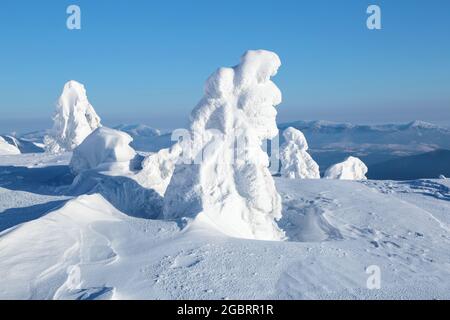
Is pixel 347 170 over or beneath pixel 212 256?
beneath

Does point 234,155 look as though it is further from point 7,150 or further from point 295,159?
point 7,150

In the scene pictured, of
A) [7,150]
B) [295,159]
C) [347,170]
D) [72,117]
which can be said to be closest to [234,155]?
[295,159]

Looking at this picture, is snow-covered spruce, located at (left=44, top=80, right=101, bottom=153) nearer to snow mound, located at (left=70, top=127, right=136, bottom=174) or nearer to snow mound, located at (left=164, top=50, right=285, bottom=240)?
snow mound, located at (left=70, top=127, right=136, bottom=174)

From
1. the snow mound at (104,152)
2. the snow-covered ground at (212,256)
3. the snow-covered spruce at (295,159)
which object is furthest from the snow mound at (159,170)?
the snow-covered spruce at (295,159)

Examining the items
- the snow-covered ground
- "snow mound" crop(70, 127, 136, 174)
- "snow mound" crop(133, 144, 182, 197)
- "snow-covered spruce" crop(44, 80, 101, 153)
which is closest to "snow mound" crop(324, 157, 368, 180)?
the snow-covered ground
